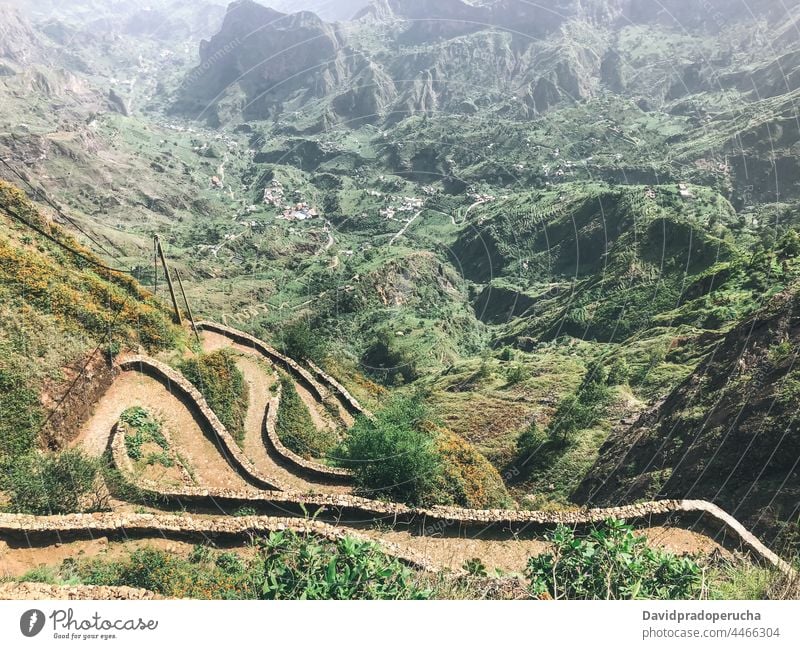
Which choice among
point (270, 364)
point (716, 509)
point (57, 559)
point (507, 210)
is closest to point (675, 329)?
point (716, 509)

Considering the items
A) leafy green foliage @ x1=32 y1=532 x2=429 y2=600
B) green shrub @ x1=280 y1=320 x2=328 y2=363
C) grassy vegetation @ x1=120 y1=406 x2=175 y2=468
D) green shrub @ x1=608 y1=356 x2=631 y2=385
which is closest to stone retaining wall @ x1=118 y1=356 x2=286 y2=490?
grassy vegetation @ x1=120 y1=406 x2=175 y2=468

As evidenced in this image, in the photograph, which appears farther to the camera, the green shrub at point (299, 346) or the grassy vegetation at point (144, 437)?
the green shrub at point (299, 346)

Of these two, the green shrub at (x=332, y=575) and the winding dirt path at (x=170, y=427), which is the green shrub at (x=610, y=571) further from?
the winding dirt path at (x=170, y=427)

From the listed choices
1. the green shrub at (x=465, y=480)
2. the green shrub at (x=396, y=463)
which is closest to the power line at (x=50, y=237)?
the green shrub at (x=396, y=463)

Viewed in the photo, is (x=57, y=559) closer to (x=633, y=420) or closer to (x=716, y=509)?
(x=716, y=509)

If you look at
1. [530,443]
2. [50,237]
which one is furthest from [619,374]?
[50,237]

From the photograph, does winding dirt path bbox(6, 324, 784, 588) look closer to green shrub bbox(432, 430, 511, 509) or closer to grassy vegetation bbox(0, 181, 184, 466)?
grassy vegetation bbox(0, 181, 184, 466)
